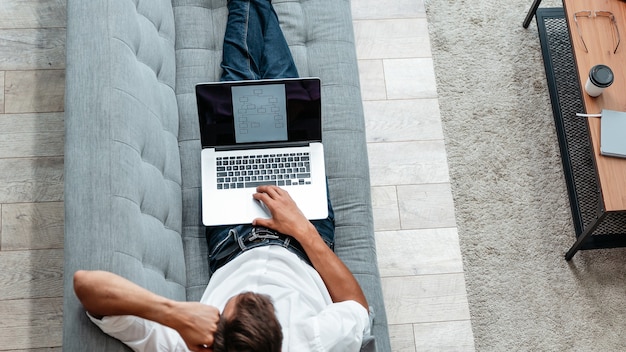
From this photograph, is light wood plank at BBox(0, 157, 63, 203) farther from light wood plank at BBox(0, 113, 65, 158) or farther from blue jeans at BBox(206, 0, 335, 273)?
blue jeans at BBox(206, 0, 335, 273)

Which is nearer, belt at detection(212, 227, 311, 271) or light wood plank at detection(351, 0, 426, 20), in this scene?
belt at detection(212, 227, 311, 271)

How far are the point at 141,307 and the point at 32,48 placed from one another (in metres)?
1.40

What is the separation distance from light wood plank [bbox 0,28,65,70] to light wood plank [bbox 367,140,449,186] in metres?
1.21

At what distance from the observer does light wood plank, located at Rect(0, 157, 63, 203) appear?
2275 mm

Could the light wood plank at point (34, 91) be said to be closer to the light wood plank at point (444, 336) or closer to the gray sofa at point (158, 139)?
the gray sofa at point (158, 139)

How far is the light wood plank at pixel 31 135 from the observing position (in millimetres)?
2322

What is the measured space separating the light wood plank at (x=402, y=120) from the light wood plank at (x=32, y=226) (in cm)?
114

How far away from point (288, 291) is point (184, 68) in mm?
854

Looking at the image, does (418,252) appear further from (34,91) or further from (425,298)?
(34,91)

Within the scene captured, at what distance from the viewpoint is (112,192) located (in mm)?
1621

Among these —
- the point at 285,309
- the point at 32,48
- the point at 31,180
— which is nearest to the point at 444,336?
the point at 285,309

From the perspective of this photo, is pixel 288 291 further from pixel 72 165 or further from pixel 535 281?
pixel 535 281

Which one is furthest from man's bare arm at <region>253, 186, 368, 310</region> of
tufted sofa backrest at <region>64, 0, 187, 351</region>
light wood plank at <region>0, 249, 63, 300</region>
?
light wood plank at <region>0, 249, 63, 300</region>

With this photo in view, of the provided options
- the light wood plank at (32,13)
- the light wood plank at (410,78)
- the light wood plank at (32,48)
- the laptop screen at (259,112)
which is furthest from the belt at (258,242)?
the light wood plank at (32,13)
